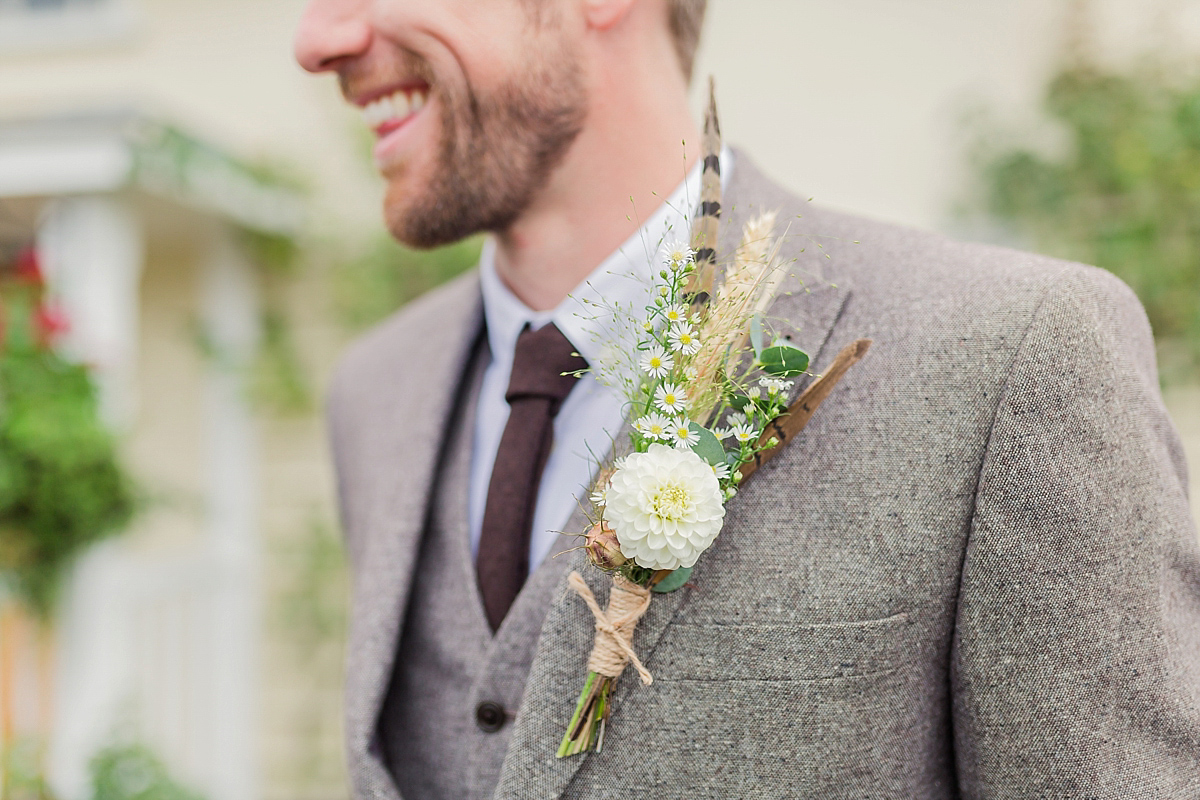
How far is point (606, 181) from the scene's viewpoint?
129cm

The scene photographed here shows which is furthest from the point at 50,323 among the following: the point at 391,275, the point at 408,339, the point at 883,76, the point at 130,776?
the point at 883,76

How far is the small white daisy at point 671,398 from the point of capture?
0.83m

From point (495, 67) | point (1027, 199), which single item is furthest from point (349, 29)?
point (1027, 199)

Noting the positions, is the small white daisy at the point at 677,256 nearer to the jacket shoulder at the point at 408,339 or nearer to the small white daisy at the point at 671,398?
the small white daisy at the point at 671,398

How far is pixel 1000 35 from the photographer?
125 inches

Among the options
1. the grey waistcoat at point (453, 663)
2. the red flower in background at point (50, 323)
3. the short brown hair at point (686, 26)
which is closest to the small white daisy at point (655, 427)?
the grey waistcoat at point (453, 663)

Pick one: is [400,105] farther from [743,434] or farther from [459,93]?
[743,434]

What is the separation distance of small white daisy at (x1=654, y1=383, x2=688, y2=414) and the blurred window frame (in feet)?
13.0

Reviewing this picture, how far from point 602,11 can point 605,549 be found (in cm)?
82

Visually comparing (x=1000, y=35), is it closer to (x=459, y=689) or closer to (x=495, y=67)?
(x=495, y=67)

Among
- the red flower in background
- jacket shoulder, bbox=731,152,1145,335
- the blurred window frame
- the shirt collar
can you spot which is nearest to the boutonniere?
jacket shoulder, bbox=731,152,1145,335

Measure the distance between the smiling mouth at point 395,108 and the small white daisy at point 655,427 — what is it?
72 centimetres

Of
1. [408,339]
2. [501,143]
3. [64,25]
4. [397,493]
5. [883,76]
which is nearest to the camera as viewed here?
[501,143]

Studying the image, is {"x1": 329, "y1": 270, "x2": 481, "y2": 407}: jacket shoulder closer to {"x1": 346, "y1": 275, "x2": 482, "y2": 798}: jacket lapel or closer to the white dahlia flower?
{"x1": 346, "y1": 275, "x2": 482, "y2": 798}: jacket lapel
